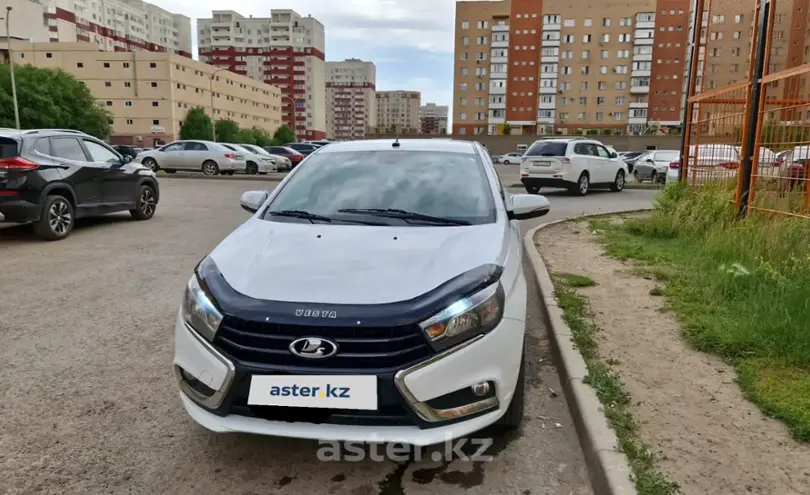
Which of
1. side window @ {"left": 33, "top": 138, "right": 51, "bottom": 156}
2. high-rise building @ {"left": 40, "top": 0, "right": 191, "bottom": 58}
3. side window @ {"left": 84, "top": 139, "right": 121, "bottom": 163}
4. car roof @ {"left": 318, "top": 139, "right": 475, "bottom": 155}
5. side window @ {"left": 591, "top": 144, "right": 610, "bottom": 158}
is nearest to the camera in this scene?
car roof @ {"left": 318, "top": 139, "right": 475, "bottom": 155}

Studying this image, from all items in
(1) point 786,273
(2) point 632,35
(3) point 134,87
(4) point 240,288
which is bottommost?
(1) point 786,273

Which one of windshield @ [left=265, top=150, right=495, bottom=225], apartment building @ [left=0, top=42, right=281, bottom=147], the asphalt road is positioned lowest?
the asphalt road

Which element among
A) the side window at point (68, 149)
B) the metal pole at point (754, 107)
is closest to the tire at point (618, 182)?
the metal pole at point (754, 107)

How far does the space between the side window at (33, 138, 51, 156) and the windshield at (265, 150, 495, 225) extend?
610cm

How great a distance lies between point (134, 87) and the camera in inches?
3420

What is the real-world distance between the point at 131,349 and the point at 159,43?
150 meters

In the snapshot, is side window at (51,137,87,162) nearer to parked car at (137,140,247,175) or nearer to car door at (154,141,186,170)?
parked car at (137,140,247,175)

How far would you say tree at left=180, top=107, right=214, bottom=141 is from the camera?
83.8 metres

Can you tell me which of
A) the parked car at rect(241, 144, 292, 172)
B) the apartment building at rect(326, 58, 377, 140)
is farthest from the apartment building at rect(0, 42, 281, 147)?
the apartment building at rect(326, 58, 377, 140)

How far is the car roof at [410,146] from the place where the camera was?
442cm

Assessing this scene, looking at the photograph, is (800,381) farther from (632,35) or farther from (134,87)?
(134,87)

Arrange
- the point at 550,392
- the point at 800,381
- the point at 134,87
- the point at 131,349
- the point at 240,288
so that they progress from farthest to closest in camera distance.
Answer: the point at 134,87 → the point at 131,349 → the point at 550,392 → the point at 800,381 → the point at 240,288

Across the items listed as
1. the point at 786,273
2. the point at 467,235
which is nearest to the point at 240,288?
the point at 467,235

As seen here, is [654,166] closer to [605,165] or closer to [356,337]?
[605,165]
